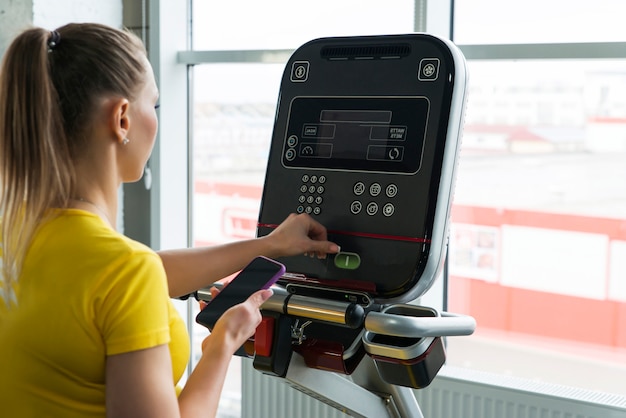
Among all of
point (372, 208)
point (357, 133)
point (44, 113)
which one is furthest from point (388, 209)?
point (44, 113)

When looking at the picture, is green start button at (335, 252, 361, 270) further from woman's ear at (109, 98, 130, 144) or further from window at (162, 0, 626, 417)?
window at (162, 0, 626, 417)

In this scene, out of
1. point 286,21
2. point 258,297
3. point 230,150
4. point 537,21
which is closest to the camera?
point 258,297

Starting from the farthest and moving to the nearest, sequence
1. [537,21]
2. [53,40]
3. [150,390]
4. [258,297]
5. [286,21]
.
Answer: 1. [286,21]
2. [537,21]
3. [258,297]
4. [53,40]
5. [150,390]

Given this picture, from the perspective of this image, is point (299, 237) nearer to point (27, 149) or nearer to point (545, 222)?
point (27, 149)

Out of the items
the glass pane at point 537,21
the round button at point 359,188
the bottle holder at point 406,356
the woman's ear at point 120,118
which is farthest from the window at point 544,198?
the woman's ear at point 120,118

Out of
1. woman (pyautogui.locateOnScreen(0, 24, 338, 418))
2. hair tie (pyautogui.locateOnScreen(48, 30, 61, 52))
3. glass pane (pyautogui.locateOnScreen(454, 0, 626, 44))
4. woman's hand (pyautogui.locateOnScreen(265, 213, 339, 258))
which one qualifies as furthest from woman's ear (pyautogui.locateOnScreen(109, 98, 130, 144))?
glass pane (pyautogui.locateOnScreen(454, 0, 626, 44))

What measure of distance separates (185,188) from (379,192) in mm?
1735

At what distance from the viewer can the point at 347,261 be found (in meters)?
1.50

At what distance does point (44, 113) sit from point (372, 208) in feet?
2.06

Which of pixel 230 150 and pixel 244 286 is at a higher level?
pixel 230 150

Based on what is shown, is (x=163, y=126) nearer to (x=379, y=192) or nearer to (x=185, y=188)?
(x=185, y=188)

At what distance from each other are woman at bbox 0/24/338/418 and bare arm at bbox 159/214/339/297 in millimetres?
323

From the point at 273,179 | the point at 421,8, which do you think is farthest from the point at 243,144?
the point at 273,179

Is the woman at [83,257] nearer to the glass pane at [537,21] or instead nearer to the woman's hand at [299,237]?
the woman's hand at [299,237]
